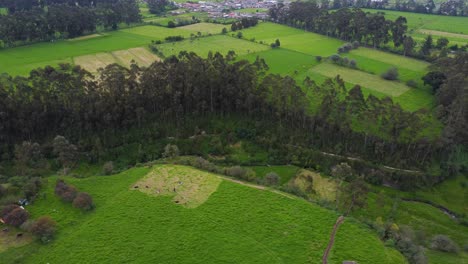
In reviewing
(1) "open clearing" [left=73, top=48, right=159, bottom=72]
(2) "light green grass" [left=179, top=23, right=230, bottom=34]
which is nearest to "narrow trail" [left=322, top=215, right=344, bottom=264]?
(1) "open clearing" [left=73, top=48, right=159, bottom=72]

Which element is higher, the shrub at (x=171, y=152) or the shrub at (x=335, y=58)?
the shrub at (x=335, y=58)

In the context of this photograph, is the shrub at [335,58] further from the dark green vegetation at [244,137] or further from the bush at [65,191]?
the bush at [65,191]

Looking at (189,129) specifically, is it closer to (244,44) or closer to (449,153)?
(449,153)

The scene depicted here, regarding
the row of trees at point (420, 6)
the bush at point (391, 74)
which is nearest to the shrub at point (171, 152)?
the bush at point (391, 74)

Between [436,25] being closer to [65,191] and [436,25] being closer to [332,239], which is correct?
[332,239]

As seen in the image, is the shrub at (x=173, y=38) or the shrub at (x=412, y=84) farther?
the shrub at (x=173, y=38)

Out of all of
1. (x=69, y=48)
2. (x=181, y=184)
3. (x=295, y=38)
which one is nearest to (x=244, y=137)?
(x=181, y=184)
